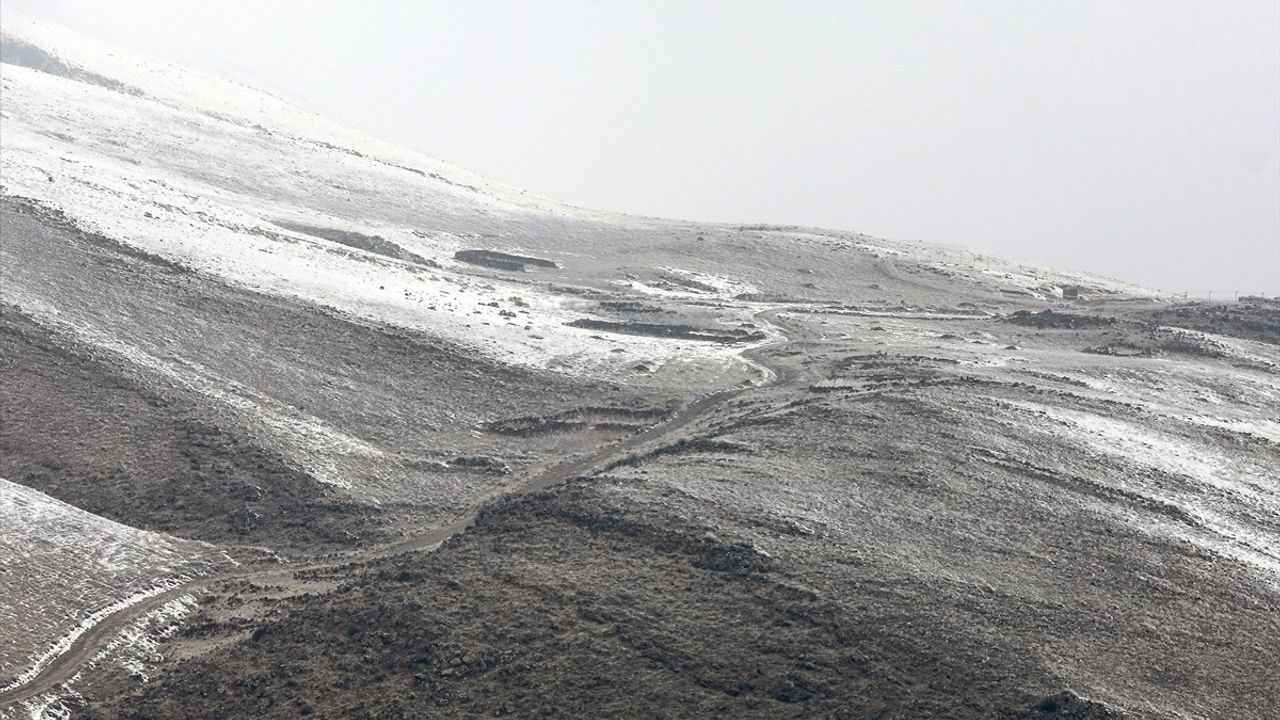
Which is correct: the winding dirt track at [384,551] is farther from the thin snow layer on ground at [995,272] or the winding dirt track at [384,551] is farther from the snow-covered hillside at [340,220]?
the thin snow layer on ground at [995,272]

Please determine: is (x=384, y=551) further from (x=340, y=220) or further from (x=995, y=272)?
(x=995, y=272)

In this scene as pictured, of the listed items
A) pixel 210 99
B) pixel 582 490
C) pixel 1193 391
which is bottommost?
pixel 582 490

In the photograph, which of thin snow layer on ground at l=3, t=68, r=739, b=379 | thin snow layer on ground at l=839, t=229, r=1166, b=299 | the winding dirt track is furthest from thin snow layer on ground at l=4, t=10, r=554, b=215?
the winding dirt track

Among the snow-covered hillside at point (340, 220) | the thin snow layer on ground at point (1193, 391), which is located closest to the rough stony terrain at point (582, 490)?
the thin snow layer on ground at point (1193, 391)

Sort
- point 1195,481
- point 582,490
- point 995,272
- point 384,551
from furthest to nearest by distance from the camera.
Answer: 1. point 995,272
2. point 1195,481
3. point 384,551
4. point 582,490

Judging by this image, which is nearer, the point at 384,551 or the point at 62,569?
the point at 62,569

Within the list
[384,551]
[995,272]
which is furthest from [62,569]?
[995,272]

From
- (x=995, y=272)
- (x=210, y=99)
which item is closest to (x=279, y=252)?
(x=995, y=272)

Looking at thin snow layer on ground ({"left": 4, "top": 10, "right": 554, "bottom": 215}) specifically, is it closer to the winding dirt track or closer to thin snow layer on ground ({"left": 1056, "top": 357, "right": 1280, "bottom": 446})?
the winding dirt track

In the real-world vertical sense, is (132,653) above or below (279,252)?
below

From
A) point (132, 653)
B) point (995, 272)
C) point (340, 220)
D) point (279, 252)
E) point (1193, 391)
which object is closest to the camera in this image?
point (132, 653)
